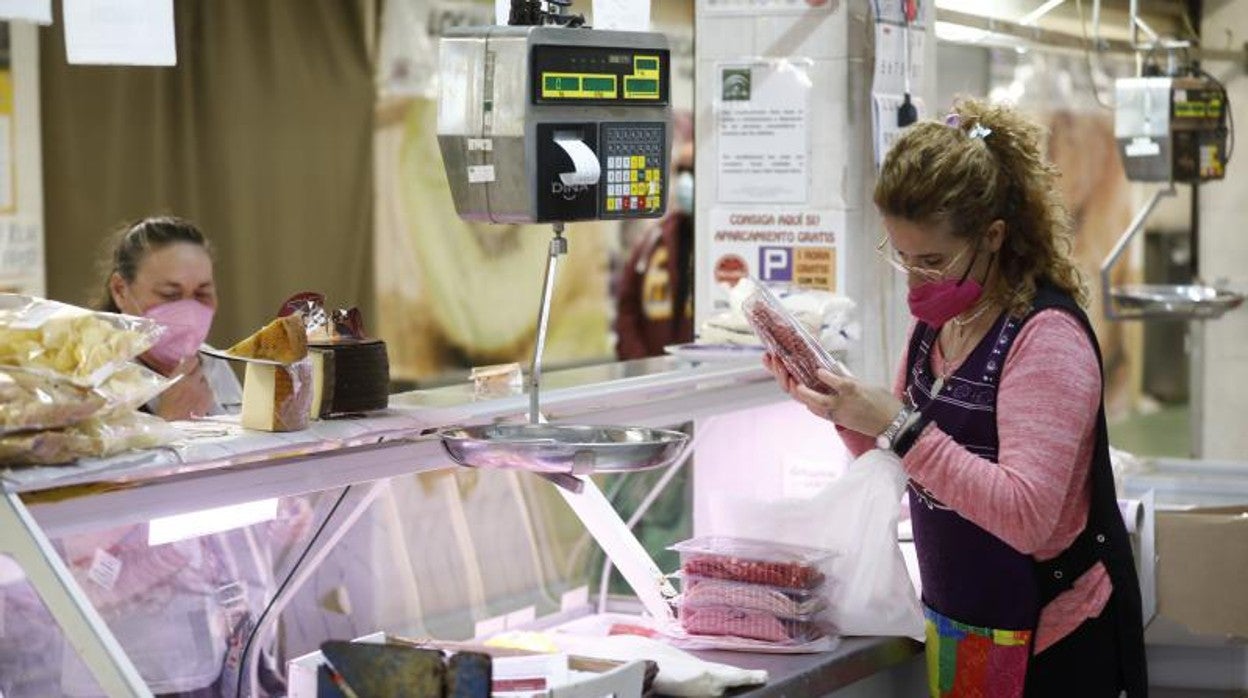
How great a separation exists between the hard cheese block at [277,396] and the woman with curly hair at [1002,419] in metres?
0.80

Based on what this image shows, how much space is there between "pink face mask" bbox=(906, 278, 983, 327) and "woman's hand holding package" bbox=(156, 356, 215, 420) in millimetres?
1709

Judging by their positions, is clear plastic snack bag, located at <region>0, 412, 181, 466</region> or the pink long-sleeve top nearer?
clear plastic snack bag, located at <region>0, 412, 181, 466</region>

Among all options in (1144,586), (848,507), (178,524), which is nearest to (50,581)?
(178,524)

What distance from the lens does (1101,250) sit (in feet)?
34.7

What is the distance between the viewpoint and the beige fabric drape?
18.6ft

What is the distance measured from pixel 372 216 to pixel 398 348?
534 mm

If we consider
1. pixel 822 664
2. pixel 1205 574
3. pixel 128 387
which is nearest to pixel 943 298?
pixel 822 664

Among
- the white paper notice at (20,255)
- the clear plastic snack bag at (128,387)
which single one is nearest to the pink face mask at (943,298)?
the clear plastic snack bag at (128,387)

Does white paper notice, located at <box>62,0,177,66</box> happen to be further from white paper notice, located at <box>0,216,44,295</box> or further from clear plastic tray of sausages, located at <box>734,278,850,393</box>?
white paper notice, located at <box>0,216,44,295</box>

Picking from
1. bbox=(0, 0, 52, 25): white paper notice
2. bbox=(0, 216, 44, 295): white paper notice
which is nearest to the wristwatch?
bbox=(0, 0, 52, 25): white paper notice

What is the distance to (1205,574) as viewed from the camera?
3621mm

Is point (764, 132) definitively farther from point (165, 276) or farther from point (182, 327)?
point (182, 327)

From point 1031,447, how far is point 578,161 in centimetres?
83

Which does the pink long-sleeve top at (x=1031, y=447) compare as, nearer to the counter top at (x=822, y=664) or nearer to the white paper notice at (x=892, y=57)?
the counter top at (x=822, y=664)
